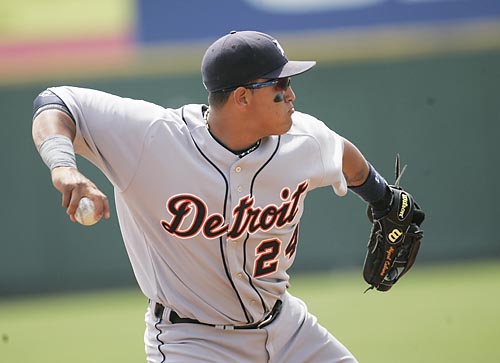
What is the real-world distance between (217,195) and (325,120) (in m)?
7.71

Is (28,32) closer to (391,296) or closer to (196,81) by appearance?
(196,81)

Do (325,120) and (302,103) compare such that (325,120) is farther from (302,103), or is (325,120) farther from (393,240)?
(393,240)

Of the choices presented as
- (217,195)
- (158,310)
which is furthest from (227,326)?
(217,195)

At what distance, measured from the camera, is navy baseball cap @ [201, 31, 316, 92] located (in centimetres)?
412

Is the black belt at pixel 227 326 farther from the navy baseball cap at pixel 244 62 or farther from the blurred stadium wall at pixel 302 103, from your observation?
the blurred stadium wall at pixel 302 103

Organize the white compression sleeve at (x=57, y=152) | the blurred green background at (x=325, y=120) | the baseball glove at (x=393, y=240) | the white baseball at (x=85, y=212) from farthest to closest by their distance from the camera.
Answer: the blurred green background at (x=325, y=120), the baseball glove at (x=393, y=240), the white compression sleeve at (x=57, y=152), the white baseball at (x=85, y=212)

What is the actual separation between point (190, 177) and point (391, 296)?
5.97 m

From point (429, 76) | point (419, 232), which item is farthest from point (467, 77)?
point (419, 232)

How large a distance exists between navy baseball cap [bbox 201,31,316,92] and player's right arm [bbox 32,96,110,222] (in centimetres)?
65

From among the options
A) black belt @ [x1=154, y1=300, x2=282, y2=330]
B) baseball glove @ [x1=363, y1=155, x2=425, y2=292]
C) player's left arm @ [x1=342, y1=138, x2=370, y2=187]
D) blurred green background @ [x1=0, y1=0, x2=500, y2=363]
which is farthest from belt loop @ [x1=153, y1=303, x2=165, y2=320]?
blurred green background @ [x1=0, y1=0, x2=500, y2=363]

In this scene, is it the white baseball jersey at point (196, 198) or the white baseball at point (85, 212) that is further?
the white baseball jersey at point (196, 198)

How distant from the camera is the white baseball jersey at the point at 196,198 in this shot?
13.2 ft

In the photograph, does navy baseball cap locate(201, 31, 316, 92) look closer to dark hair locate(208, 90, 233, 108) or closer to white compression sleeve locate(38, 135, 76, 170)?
dark hair locate(208, 90, 233, 108)

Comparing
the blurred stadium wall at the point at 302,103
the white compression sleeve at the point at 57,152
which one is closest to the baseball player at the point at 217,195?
the white compression sleeve at the point at 57,152
